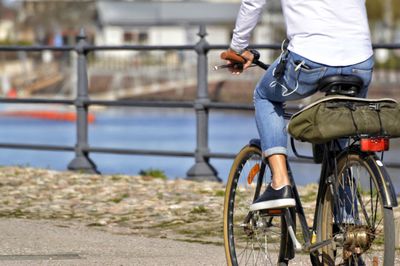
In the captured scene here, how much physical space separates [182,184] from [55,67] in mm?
49754

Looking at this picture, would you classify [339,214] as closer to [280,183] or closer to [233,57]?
[280,183]

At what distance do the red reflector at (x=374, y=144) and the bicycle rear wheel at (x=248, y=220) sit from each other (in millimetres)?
761

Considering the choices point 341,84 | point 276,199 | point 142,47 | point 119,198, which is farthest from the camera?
point 142,47

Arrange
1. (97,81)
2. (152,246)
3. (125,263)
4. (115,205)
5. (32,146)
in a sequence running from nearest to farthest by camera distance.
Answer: (125,263) < (152,246) < (115,205) < (32,146) < (97,81)

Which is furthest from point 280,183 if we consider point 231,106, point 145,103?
point 145,103

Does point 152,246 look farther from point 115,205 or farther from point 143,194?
point 143,194

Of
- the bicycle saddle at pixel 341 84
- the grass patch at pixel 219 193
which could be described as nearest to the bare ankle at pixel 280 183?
the bicycle saddle at pixel 341 84

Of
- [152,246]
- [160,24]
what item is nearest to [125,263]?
[152,246]

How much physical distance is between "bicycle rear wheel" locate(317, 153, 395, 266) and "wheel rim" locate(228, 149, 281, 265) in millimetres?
419

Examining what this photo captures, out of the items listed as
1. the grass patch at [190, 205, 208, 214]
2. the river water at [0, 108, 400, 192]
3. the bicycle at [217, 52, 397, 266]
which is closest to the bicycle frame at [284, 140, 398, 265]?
the bicycle at [217, 52, 397, 266]

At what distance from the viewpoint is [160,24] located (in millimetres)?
82688

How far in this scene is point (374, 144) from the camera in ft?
14.8

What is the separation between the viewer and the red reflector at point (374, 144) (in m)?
4.49

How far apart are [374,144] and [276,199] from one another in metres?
0.57
